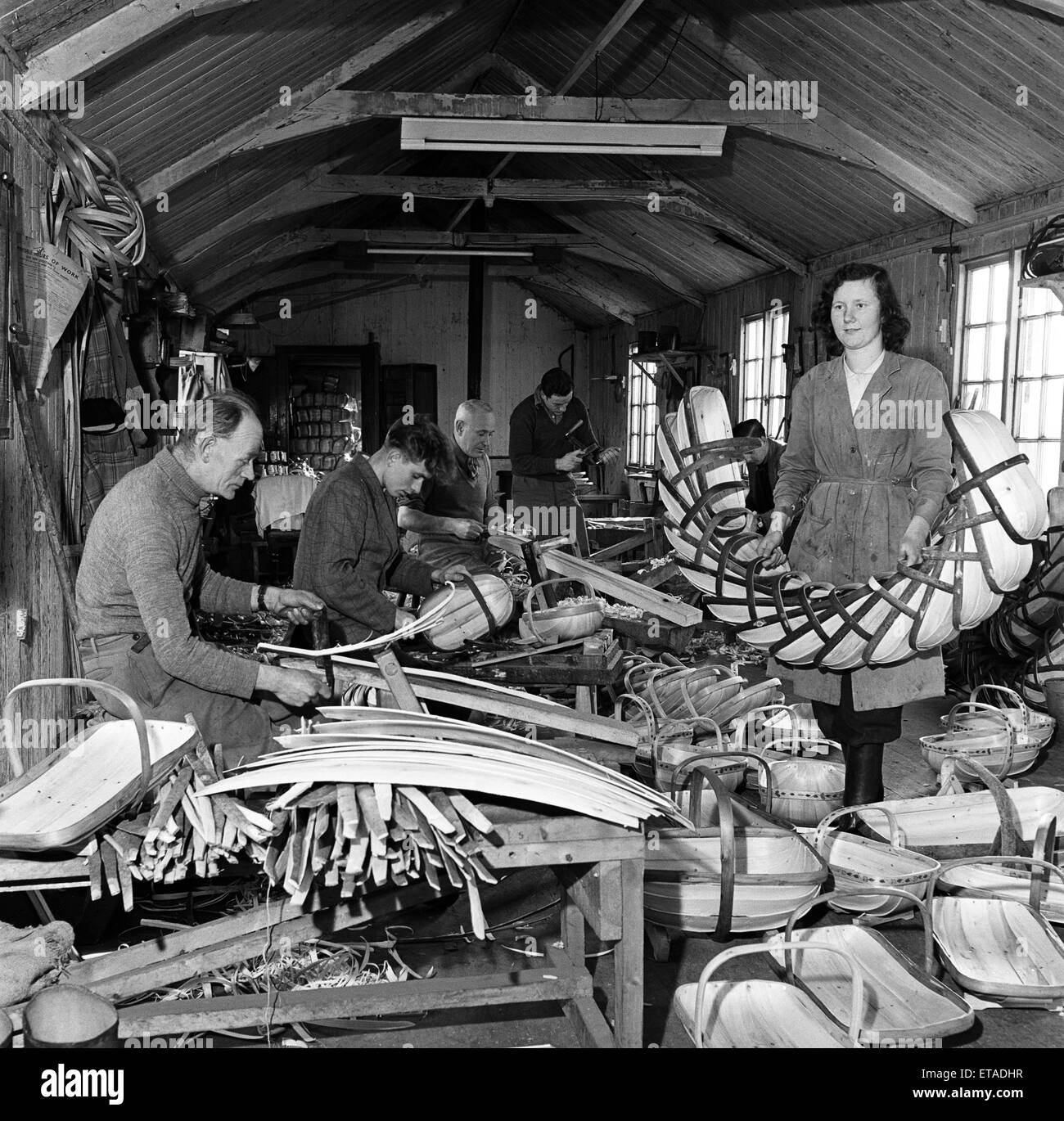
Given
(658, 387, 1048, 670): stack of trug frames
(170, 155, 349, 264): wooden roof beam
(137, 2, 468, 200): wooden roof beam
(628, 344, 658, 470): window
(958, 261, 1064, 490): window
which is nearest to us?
(658, 387, 1048, 670): stack of trug frames

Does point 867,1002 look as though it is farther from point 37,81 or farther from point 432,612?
point 37,81

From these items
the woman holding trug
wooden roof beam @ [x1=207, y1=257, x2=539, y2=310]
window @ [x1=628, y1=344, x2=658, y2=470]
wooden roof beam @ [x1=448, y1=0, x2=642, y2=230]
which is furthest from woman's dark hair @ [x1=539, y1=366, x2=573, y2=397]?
window @ [x1=628, y1=344, x2=658, y2=470]

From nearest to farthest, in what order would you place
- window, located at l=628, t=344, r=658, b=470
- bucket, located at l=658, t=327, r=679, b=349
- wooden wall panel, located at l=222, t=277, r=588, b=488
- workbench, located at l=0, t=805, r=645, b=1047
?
workbench, located at l=0, t=805, r=645, b=1047, bucket, located at l=658, t=327, r=679, b=349, window, located at l=628, t=344, r=658, b=470, wooden wall panel, located at l=222, t=277, r=588, b=488

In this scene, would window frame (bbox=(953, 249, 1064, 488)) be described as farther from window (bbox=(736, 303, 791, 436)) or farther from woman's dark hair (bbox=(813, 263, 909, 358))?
woman's dark hair (bbox=(813, 263, 909, 358))

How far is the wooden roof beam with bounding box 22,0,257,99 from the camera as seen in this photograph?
Answer: 4305mm

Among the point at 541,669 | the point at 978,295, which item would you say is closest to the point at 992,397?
the point at 978,295

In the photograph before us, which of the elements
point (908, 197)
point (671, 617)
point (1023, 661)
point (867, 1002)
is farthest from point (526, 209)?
point (867, 1002)

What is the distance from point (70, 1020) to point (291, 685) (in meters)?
1.12

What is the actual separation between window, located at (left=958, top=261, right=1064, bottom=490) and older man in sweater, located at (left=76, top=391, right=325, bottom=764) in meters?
5.27

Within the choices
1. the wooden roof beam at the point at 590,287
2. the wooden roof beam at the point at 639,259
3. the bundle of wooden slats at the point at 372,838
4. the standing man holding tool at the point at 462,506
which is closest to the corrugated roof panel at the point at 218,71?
the standing man holding tool at the point at 462,506

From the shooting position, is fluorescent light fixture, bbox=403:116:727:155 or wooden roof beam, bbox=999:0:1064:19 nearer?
wooden roof beam, bbox=999:0:1064:19

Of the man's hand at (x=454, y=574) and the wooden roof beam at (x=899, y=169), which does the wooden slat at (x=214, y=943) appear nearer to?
the man's hand at (x=454, y=574)

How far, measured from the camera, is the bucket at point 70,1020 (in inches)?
81.4

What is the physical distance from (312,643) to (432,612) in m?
0.51
